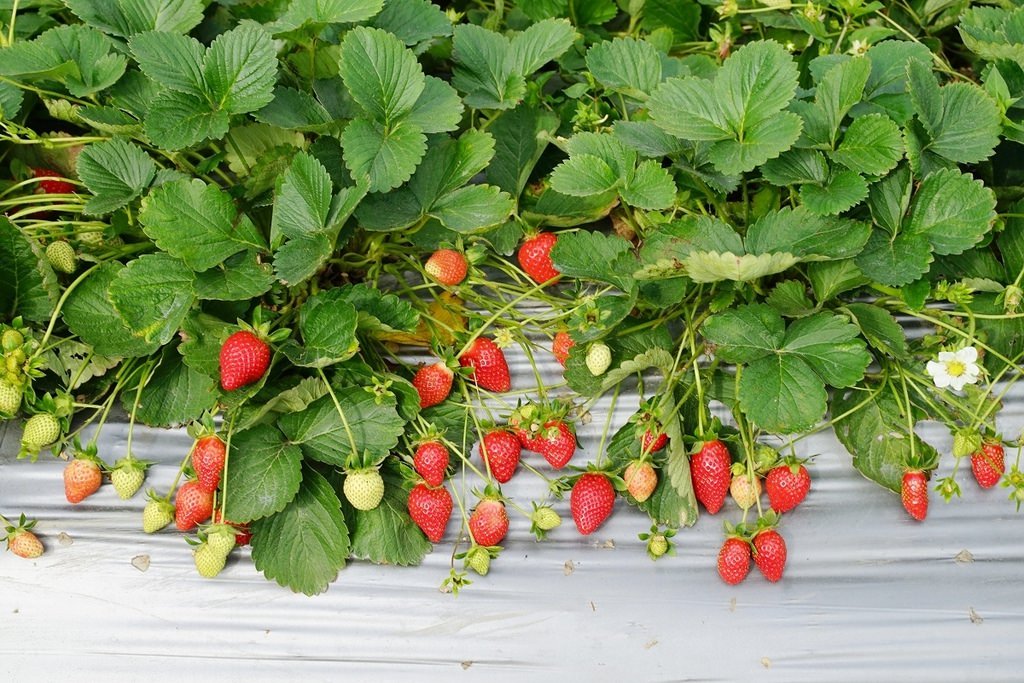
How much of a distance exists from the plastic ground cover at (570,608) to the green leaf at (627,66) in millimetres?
618

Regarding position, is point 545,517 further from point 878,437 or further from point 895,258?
point 895,258

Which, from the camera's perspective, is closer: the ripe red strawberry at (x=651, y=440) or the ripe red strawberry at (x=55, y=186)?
the ripe red strawberry at (x=651, y=440)

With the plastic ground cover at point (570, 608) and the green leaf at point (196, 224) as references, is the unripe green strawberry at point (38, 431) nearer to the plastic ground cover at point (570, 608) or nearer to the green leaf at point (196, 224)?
the plastic ground cover at point (570, 608)

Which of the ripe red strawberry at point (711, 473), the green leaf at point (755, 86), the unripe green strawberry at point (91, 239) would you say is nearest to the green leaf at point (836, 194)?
the green leaf at point (755, 86)

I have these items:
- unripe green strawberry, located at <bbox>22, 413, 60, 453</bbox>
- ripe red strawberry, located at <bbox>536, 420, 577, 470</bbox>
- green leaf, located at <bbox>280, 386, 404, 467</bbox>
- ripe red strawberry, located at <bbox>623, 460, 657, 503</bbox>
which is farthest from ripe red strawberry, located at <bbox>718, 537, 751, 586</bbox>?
unripe green strawberry, located at <bbox>22, 413, 60, 453</bbox>

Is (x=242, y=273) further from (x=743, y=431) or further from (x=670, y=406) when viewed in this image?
(x=743, y=431)

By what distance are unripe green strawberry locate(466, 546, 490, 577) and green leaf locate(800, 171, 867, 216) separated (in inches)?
24.6

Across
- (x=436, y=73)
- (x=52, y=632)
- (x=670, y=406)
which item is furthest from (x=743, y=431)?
(x=52, y=632)

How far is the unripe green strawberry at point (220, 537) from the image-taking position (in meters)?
1.06

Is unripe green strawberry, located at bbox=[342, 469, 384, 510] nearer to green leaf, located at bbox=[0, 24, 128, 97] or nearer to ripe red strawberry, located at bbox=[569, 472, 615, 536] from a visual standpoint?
ripe red strawberry, located at bbox=[569, 472, 615, 536]

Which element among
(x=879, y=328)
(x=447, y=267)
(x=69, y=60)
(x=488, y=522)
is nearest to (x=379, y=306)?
(x=447, y=267)

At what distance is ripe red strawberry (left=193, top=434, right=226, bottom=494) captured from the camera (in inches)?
42.8

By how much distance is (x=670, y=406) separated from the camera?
3.77 feet

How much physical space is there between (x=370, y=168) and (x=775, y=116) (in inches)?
21.2
